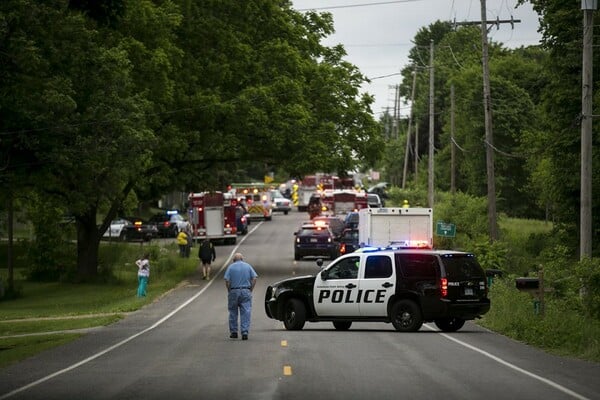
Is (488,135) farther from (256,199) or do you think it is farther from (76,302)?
(256,199)

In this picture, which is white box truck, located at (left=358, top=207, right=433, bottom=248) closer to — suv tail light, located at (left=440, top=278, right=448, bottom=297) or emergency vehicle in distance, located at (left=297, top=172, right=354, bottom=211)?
suv tail light, located at (left=440, top=278, right=448, bottom=297)

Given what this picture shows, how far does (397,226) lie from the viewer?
45.9m

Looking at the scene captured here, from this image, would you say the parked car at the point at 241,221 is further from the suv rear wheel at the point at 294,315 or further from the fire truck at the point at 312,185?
the suv rear wheel at the point at 294,315

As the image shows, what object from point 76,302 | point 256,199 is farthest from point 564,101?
point 256,199

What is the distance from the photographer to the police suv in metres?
27.8

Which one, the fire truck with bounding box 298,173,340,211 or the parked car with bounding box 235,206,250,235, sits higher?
the fire truck with bounding box 298,173,340,211

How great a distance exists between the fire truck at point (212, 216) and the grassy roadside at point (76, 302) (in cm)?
204

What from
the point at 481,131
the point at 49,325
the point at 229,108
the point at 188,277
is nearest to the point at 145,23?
the point at 229,108

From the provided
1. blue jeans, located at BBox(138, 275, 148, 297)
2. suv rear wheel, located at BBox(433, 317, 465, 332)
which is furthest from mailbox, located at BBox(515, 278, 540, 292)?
blue jeans, located at BBox(138, 275, 148, 297)

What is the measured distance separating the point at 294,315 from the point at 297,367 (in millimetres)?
9282

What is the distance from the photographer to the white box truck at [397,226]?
4528 centimetres

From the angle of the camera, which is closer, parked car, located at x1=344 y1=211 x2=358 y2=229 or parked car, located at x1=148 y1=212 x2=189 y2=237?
parked car, located at x1=344 y1=211 x2=358 y2=229

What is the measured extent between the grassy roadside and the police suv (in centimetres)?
592

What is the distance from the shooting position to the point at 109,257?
64.1 metres
